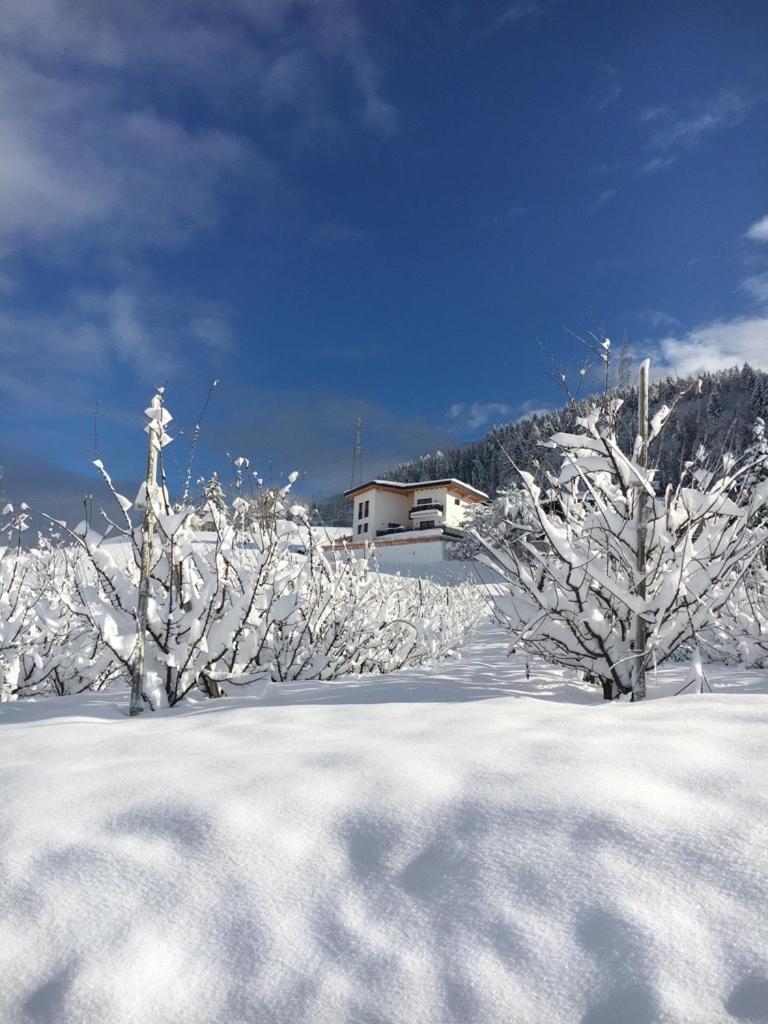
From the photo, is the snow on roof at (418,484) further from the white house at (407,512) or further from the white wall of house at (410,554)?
the white wall of house at (410,554)

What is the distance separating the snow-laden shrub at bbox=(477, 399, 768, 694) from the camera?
3.44 m

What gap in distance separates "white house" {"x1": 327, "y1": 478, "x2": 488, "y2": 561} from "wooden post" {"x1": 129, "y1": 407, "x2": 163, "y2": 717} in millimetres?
26282

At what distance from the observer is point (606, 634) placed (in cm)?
369

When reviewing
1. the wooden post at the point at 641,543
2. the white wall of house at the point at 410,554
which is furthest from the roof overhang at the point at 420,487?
the wooden post at the point at 641,543

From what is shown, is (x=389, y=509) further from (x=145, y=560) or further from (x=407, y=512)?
(x=145, y=560)

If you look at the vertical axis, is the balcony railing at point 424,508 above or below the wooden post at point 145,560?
above

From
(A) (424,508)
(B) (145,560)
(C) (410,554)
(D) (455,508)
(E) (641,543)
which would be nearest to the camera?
(B) (145,560)

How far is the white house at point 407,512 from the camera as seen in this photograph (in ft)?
99.6

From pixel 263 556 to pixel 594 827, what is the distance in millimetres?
3009

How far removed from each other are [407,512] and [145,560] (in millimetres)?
32880

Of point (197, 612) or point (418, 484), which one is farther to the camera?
point (418, 484)

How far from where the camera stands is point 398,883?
1.26m

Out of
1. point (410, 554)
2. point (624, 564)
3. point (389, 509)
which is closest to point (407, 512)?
point (389, 509)

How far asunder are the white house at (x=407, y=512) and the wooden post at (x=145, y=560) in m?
26.3
